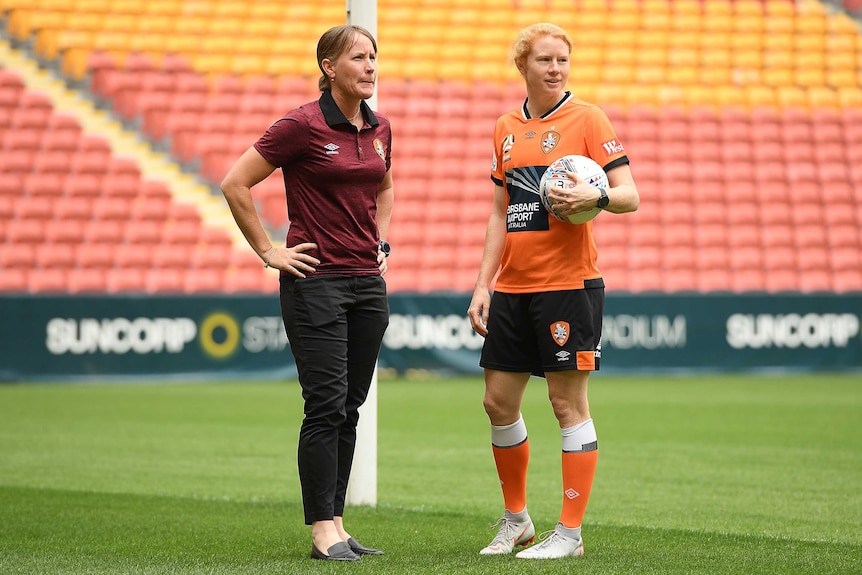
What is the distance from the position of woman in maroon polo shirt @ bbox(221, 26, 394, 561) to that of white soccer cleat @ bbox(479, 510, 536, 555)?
0.44 meters

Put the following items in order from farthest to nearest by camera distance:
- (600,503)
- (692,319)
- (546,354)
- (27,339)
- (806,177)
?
(806,177)
(692,319)
(27,339)
(600,503)
(546,354)

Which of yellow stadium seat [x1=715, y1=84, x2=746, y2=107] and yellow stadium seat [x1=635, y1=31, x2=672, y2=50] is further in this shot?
yellow stadium seat [x1=635, y1=31, x2=672, y2=50]

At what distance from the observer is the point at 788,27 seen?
18.4 meters

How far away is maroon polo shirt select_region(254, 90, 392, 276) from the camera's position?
394 centimetres

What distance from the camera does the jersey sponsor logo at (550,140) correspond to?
4.03 meters

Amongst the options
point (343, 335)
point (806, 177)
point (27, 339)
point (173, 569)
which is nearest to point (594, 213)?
point (343, 335)

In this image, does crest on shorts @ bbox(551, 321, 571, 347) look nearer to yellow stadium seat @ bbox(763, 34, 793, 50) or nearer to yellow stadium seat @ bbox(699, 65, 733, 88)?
yellow stadium seat @ bbox(699, 65, 733, 88)

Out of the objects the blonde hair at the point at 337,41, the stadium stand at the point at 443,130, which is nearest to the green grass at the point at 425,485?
the blonde hair at the point at 337,41

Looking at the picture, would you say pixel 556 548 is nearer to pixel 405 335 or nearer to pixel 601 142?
pixel 601 142

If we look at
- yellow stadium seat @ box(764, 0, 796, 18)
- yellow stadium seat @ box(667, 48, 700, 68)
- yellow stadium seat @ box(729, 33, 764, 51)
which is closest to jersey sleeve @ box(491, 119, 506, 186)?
yellow stadium seat @ box(667, 48, 700, 68)

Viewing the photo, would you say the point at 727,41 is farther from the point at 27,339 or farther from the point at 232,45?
the point at 27,339

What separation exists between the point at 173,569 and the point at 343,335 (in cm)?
95

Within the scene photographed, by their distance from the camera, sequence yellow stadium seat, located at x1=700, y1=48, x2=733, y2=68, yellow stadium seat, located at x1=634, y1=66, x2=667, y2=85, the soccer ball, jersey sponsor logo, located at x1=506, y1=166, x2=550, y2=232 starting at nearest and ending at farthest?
the soccer ball < jersey sponsor logo, located at x1=506, y1=166, x2=550, y2=232 < yellow stadium seat, located at x1=634, y1=66, x2=667, y2=85 < yellow stadium seat, located at x1=700, y1=48, x2=733, y2=68

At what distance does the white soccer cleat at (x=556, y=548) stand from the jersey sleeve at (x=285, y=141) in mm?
1569
